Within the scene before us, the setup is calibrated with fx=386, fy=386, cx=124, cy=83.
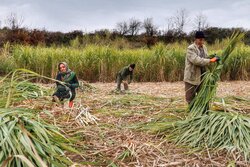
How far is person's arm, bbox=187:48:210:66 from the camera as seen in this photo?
202 inches

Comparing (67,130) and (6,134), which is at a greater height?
(6,134)

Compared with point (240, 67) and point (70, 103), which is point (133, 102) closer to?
point (70, 103)

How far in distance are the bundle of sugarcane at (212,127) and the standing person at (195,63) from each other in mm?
569

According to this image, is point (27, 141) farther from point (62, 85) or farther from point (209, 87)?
point (62, 85)

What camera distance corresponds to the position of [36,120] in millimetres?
3615

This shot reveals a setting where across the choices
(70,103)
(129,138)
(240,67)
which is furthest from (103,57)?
(129,138)

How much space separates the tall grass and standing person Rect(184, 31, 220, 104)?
21.8ft

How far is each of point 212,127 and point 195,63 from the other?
1336 mm

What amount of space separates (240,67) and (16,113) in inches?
435

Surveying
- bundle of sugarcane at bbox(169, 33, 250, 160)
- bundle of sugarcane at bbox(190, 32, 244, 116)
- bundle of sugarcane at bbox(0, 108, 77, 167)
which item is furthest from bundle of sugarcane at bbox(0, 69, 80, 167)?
bundle of sugarcane at bbox(190, 32, 244, 116)

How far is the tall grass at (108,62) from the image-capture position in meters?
12.2

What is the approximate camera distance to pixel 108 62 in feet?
40.8

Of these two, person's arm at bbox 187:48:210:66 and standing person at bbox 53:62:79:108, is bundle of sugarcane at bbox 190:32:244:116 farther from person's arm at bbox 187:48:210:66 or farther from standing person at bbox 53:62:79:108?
standing person at bbox 53:62:79:108

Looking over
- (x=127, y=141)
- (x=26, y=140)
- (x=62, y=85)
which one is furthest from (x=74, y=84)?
(x=26, y=140)
